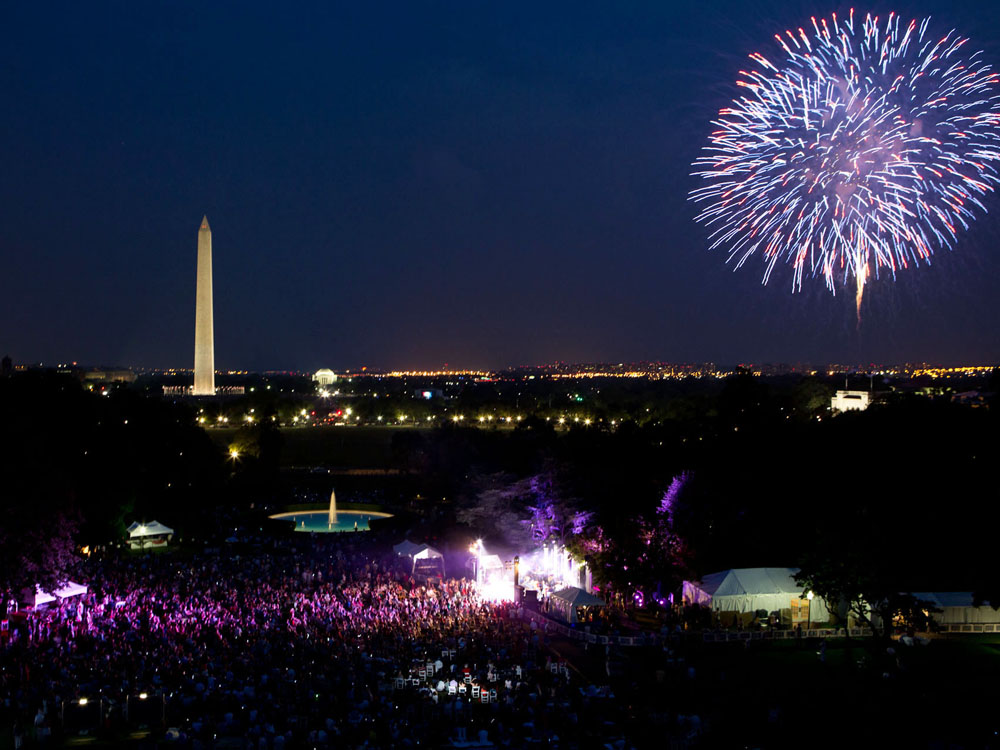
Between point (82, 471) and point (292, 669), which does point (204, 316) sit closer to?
point (82, 471)

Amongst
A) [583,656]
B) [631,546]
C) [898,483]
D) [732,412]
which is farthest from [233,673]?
[732,412]

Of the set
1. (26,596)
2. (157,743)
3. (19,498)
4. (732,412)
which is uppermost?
(732,412)

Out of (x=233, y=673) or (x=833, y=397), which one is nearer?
(x=233, y=673)

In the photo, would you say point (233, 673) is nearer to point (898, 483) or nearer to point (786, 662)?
point (786, 662)

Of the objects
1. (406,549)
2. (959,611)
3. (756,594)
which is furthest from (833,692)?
(406,549)

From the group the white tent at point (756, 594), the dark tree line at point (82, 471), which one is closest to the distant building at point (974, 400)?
the white tent at point (756, 594)

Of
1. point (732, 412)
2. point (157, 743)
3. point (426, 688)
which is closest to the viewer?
point (157, 743)
